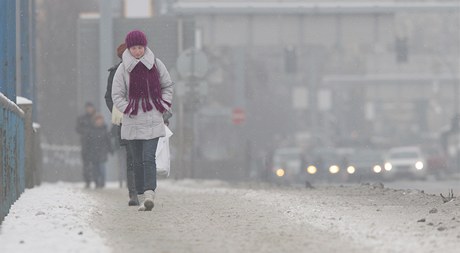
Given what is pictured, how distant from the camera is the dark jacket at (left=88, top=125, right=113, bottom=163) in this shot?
89.3ft

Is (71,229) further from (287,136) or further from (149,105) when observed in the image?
(287,136)

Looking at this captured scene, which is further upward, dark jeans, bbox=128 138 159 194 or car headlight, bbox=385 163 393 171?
dark jeans, bbox=128 138 159 194

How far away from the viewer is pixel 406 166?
47.1m

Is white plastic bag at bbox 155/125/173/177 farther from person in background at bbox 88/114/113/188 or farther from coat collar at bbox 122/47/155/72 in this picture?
person in background at bbox 88/114/113/188

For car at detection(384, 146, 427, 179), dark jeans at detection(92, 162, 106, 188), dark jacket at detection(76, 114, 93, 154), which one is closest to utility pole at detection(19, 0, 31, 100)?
dark jeans at detection(92, 162, 106, 188)

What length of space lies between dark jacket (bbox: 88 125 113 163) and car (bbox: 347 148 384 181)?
14.8 meters

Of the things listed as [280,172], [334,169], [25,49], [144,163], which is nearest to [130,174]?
[144,163]

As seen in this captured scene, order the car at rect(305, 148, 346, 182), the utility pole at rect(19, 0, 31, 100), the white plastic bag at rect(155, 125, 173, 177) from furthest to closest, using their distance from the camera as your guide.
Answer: the car at rect(305, 148, 346, 182) → the utility pole at rect(19, 0, 31, 100) → the white plastic bag at rect(155, 125, 173, 177)

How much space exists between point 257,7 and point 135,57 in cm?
3740

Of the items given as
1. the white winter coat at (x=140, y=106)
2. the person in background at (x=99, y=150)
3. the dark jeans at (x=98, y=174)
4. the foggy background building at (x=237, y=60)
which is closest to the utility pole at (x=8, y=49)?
the white winter coat at (x=140, y=106)

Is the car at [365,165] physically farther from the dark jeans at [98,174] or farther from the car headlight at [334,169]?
the dark jeans at [98,174]

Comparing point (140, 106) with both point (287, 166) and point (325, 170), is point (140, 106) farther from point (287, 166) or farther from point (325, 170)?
point (287, 166)

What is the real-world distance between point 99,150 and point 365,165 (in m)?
17.3

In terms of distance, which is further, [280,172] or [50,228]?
[280,172]
